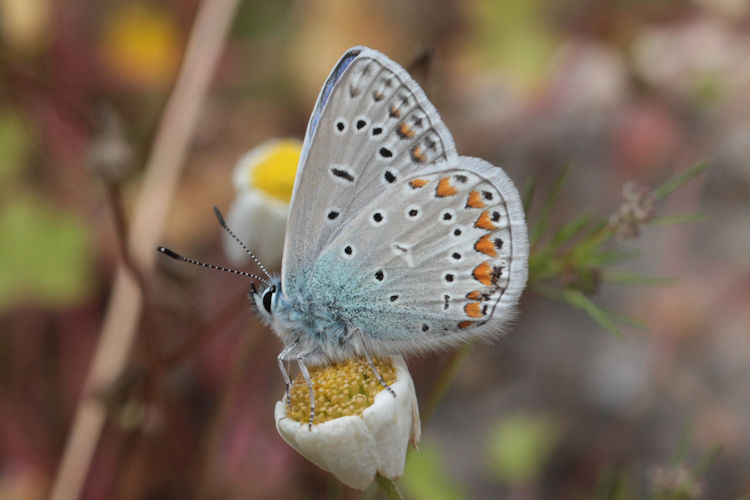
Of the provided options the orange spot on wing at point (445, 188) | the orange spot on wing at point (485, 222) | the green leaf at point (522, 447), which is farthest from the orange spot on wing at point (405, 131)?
the green leaf at point (522, 447)

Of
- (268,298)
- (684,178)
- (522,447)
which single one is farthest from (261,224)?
(522,447)

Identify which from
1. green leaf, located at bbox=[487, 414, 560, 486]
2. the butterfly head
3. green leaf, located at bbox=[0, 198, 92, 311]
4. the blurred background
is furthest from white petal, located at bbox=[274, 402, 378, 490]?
green leaf, located at bbox=[0, 198, 92, 311]

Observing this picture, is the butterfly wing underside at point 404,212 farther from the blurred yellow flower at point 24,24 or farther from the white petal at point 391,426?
the blurred yellow flower at point 24,24

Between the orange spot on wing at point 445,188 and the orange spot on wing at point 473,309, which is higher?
the orange spot on wing at point 445,188

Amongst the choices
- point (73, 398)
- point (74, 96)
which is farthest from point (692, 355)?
point (74, 96)

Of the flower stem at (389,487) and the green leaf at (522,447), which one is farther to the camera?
the green leaf at (522,447)

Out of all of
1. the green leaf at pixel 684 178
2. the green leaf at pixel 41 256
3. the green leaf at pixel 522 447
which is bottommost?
the green leaf at pixel 41 256

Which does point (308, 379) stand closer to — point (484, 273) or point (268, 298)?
point (268, 298)
